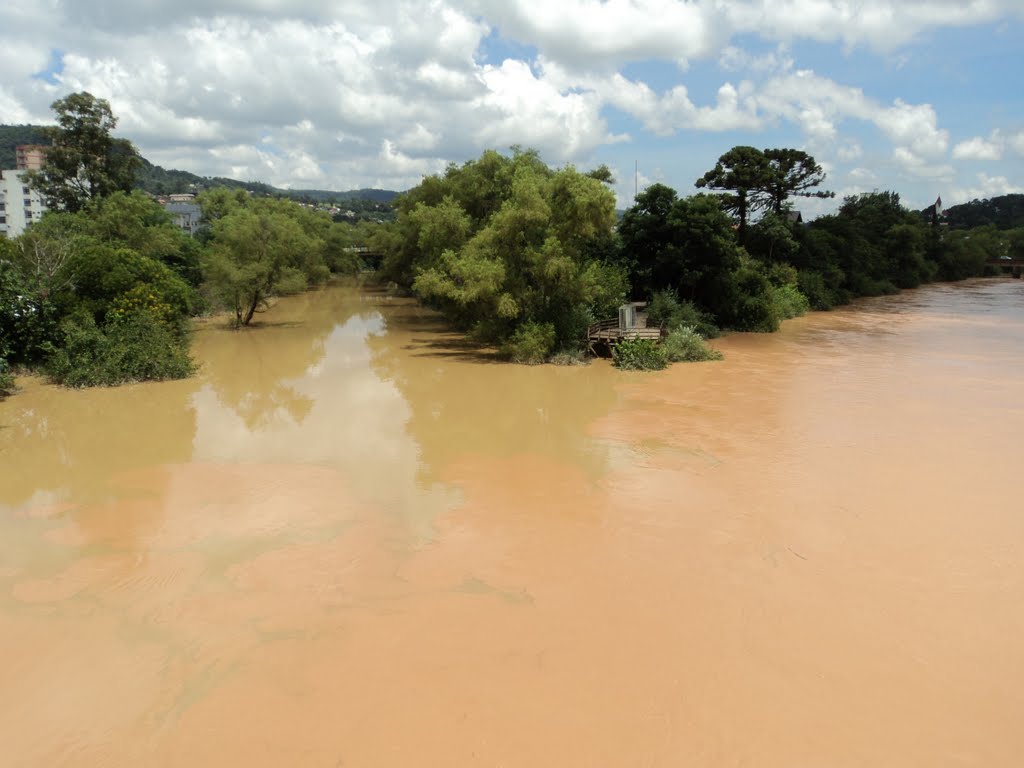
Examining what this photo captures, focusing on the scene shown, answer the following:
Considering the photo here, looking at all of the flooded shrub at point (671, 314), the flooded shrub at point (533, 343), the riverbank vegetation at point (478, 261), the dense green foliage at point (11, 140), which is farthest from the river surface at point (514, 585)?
the dense green foliage at point (11, 140)

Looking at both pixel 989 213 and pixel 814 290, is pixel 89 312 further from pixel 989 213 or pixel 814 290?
pixel 989 213

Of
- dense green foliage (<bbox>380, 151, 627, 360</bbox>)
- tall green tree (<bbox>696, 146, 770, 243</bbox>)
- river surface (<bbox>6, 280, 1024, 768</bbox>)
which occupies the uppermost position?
tall green tree (<bbox>696, 146, 770, 243</bbox>)

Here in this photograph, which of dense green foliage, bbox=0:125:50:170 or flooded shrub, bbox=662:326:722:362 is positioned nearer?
flooded shrub, bbox=662:326:722:362

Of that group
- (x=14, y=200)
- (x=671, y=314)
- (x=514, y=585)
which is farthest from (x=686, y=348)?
(x=14, y=200)

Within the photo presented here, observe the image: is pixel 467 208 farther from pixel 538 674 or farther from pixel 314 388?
pixel 538 674

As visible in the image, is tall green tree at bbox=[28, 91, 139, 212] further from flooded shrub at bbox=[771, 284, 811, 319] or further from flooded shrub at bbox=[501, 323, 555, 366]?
flooded shrub at bbox=[771, 284, 811, 319]

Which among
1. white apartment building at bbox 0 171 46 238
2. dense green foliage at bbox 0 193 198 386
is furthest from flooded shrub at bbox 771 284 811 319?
white apartment building at bbox 0 171 46 238
